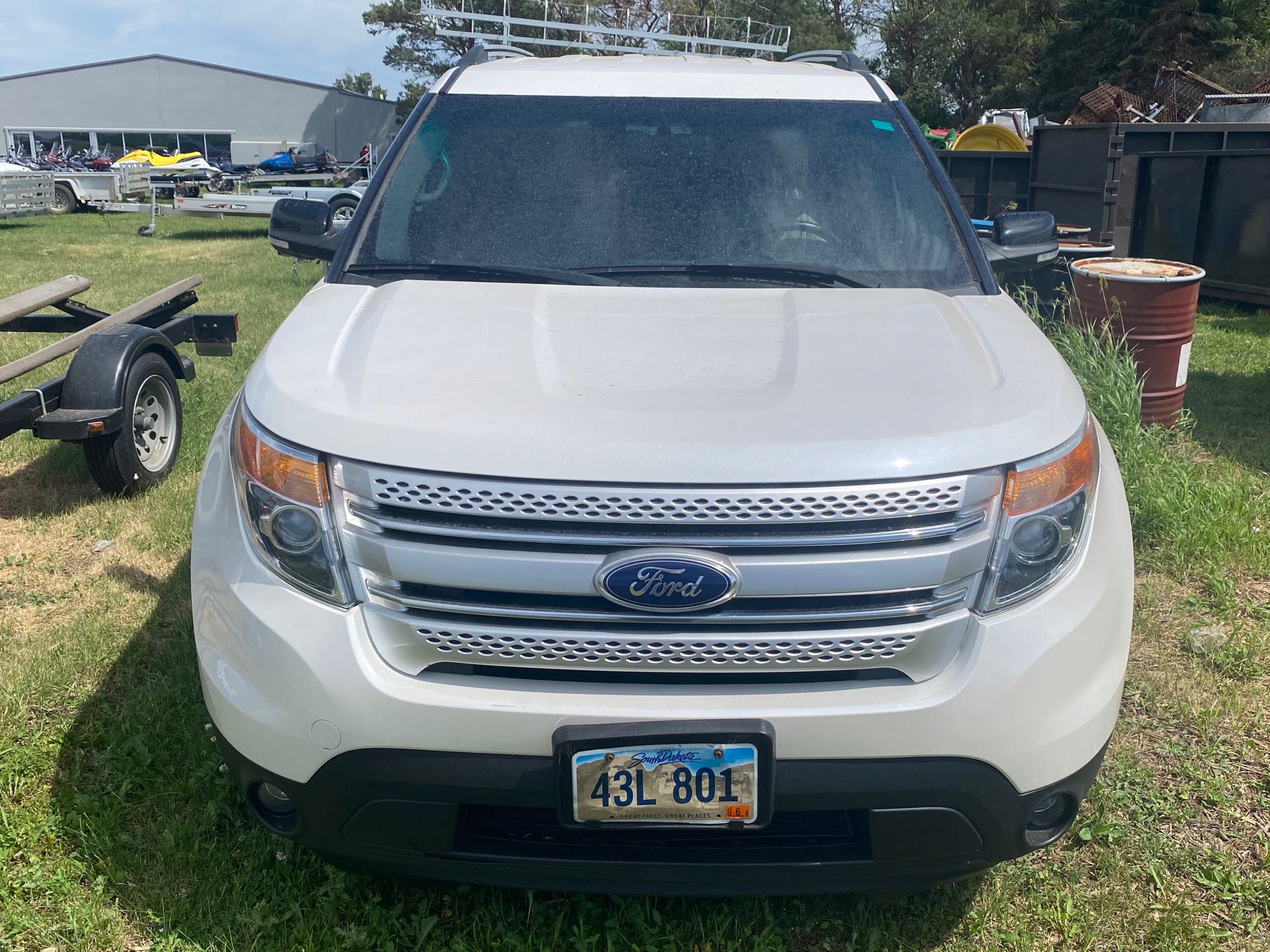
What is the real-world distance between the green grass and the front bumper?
18.0 inches

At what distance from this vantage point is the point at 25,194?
2047 cm

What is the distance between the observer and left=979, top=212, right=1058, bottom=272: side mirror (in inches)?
135

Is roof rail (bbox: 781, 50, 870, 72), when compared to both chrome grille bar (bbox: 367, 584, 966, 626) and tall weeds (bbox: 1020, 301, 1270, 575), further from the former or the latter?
A: chrome grille bar (bbox: 367, 584, 966, 626)

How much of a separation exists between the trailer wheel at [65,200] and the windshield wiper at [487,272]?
23.8 m

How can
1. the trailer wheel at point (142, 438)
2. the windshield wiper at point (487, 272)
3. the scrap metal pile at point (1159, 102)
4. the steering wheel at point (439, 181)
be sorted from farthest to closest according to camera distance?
1. the scrap metal pile at point (1159, 102)
2. the trailer wheel at point (142, 438)
3. the steering wheel at point (439, 181)
4. the windshield wiper at point (487, 272)

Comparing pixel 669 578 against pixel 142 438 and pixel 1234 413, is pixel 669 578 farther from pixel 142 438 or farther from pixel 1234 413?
pixel 1234 413

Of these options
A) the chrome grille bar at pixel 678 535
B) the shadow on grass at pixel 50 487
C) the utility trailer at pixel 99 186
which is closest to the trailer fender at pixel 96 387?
the shadow on grass at pixel 50 487

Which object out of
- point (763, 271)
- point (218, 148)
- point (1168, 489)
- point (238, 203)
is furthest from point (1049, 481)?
point (218, 148)

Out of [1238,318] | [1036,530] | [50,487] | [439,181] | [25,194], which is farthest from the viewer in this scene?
[25,194]

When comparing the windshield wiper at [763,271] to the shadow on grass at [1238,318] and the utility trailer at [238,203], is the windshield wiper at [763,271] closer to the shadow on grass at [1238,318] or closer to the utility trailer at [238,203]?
the shadow on grass at [1238,318]

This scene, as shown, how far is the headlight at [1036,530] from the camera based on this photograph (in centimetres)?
195

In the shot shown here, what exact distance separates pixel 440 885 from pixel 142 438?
336 cm

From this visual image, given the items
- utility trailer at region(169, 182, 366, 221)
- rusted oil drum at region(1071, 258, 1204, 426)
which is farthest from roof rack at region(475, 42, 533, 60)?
utility trailer at region(169, 182, 366, 221)

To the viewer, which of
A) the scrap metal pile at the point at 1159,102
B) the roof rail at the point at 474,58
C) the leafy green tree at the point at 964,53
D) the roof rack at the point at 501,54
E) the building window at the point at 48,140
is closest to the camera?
the roof rail at the point at 474,58
